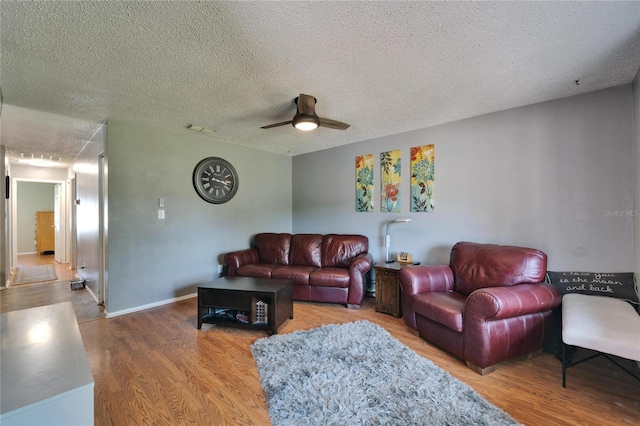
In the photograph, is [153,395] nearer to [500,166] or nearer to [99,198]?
[99,198]

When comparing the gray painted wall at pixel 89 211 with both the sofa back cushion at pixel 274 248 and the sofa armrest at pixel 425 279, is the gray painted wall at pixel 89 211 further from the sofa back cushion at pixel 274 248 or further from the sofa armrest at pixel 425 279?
the sofa armrest at pixel 425 279

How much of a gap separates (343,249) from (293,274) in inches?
33.0

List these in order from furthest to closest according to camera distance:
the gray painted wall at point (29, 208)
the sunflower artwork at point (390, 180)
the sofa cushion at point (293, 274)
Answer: the gray painted wall at point (29, 208), the sunflower artwork at point (390, 180), the sofa cushion at point (293, 274)

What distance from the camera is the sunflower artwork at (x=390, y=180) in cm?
381

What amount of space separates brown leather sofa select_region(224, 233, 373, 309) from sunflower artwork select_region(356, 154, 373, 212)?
1.69ft

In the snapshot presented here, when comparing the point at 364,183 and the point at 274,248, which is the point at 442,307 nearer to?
the point at 364,183

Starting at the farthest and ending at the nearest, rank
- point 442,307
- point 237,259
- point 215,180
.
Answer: point 215,180, point 237,259, point 442,307

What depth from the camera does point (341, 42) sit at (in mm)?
1763

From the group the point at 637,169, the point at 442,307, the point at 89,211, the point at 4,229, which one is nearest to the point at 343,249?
the point at 442,307

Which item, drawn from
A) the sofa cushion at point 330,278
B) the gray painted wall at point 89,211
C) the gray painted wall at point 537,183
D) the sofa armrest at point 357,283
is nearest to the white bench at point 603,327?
the gray painted wall at point 537,183

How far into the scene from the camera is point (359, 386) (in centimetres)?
185

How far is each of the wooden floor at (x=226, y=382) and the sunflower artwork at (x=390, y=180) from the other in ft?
5.62

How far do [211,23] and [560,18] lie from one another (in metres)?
2.04

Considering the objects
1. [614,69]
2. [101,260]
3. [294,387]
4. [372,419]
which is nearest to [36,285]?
[101,260]
